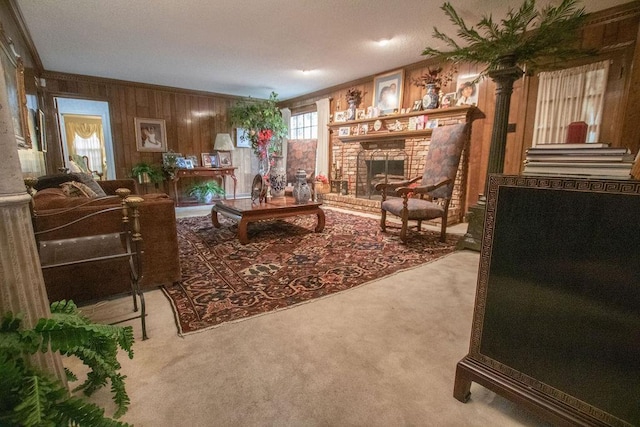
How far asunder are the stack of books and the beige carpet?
32.8 inches

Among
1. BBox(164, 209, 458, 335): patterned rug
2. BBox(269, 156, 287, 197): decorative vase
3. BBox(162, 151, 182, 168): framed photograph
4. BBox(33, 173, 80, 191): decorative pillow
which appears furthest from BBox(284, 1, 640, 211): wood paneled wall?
BBox(162, 151, 182, 168): framed photograph

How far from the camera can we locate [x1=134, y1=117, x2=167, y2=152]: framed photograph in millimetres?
5883

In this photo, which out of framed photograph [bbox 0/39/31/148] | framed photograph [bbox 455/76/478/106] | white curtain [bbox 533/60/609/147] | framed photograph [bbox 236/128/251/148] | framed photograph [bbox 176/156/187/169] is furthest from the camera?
framed photograph [bbox 236/128/251/148]

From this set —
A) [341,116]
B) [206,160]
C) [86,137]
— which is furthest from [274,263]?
[86,137]

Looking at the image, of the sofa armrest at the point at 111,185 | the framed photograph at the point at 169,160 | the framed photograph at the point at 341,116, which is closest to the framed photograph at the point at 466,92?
the framed photograph at the point at 341,116

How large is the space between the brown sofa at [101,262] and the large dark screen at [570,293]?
1.84 m

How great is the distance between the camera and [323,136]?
6.23m

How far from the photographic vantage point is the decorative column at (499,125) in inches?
96.8

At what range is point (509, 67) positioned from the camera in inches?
96.3

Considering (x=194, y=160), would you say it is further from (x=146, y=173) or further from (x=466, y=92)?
(x=466, y=92)

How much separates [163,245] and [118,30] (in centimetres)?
313

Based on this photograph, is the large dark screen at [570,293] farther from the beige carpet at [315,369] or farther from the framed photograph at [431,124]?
the framed photograph at [431,124]

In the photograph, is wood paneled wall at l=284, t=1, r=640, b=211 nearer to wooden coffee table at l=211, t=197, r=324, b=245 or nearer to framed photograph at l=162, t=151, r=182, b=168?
wooden coffee table at l=211, t=197, r=324, b=245

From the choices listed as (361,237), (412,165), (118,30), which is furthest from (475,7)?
(118,30)
